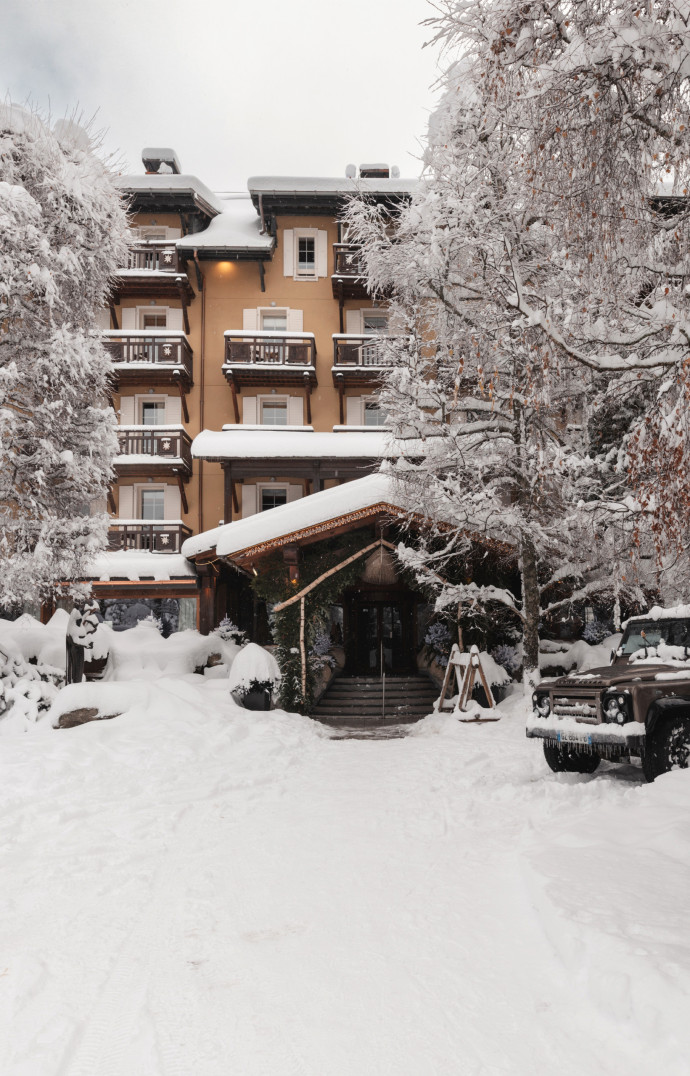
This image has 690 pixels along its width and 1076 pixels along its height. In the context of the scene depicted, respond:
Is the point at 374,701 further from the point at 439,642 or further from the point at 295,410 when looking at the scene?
the point at 295,410

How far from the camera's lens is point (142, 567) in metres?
22.4

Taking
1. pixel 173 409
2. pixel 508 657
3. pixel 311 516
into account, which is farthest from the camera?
pixel 173 409

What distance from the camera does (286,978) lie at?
133 inches

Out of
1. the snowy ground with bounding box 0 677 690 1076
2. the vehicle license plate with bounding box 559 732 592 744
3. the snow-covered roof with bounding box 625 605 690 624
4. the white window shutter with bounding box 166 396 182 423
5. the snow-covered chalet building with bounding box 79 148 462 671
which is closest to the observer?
the snowy ground with bounding box 0 677 690 1076

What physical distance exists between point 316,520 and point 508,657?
16.3 ft

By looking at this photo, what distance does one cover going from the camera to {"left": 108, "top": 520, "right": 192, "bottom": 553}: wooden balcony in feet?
78.4

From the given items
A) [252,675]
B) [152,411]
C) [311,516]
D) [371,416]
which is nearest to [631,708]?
[252,675]

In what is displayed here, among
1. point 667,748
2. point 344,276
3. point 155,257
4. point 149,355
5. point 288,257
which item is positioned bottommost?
point 667,748

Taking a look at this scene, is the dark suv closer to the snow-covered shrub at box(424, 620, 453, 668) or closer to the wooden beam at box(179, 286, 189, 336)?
the snow-covered shrub at box(424, 620, 453, 668)

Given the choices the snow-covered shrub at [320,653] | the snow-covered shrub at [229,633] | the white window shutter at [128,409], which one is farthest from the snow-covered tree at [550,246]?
the white window shutter at [128,409]

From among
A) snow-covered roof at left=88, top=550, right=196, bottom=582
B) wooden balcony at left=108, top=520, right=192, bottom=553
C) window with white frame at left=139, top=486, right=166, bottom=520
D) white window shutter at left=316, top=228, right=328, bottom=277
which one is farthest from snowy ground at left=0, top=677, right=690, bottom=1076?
white window shutter at left=316, top=228, right=328, bottom=277

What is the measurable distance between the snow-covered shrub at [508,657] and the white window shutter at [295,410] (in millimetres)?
13612

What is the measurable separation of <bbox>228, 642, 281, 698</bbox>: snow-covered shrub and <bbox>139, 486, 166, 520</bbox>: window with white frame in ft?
44.0

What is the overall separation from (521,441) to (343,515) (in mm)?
3711
